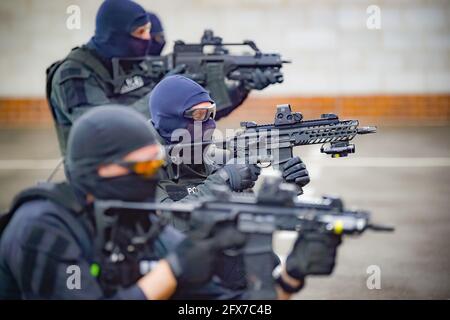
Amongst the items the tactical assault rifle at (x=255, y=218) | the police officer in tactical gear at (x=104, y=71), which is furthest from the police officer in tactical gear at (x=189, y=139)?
the tactical assault rifle at (x=255, y=218)

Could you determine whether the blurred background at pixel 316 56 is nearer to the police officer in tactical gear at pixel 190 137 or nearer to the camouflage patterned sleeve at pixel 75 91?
the camouflage patterned sleeve at pixel 75 91

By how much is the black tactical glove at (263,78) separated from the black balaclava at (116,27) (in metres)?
1.04

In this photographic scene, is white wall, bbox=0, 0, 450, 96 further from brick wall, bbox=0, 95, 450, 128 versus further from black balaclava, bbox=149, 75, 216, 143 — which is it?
black balaclava, bbox=149, 75, 216, 143

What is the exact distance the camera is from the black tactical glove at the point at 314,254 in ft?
9.21

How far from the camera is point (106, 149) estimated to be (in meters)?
2.85

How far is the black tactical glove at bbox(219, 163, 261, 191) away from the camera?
4305 mm

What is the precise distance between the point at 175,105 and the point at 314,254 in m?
1.75

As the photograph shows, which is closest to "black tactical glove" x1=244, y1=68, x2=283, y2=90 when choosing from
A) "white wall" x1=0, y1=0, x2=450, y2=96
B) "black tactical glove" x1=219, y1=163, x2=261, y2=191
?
"black tactical glove" x1=219, y1=163, x2=261, y2=191

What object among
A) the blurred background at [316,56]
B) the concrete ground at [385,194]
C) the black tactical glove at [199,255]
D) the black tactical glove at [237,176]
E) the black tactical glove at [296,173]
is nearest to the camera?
the black tactical glove at [199,255]

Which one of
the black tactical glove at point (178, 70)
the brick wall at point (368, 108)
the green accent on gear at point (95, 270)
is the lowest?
the brick wall at point (368, 108)

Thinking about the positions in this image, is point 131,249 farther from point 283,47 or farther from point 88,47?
point 283,47

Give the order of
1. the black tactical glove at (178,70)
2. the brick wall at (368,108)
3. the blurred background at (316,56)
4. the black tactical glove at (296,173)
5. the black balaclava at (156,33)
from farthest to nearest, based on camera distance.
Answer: the brick wall at (368,108) < the blurred background at (316,56) < the black balaclava at (156,33) < the black tactical glove at (178,70) < the black tactical glove at (296,173)

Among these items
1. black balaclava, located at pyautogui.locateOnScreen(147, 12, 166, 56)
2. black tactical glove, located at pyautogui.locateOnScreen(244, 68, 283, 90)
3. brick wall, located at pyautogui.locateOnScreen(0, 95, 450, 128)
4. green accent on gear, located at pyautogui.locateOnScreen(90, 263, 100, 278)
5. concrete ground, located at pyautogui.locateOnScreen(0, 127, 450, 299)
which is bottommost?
concrete ground, located at pyautogui.locateOnScreen(0, 127, 450, 299)
